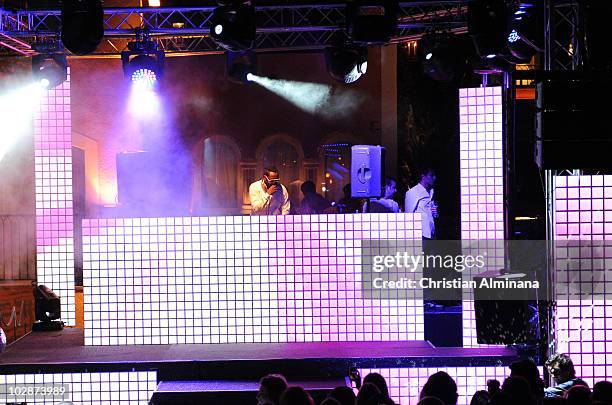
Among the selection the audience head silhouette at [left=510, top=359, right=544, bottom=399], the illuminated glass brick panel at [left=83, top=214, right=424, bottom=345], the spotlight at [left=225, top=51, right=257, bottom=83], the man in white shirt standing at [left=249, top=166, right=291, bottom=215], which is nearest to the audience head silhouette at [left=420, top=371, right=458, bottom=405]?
the audience head silhouette at [left=510, top=359, right=544, bottom=399]

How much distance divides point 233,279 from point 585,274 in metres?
3.10

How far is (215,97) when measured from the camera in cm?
1358

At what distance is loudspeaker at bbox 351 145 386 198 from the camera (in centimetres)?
909

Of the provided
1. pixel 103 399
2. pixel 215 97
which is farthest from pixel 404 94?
pixel 103 399

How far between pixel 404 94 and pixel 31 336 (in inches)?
310

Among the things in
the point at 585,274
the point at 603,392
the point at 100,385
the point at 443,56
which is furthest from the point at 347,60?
the point at 603,392

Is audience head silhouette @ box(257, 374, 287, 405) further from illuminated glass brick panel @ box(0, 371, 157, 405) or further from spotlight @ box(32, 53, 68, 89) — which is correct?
spotlight @ box(32, 53, 68, 89)

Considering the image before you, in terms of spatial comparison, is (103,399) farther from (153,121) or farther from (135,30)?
(153,121)

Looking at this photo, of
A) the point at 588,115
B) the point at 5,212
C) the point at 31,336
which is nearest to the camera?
the point at 588,115

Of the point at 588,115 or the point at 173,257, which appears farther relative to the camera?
the point at 173,257

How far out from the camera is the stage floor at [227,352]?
6.25 m

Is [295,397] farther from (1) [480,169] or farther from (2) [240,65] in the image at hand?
Result: (2) [240,65]

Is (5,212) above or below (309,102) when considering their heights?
below
